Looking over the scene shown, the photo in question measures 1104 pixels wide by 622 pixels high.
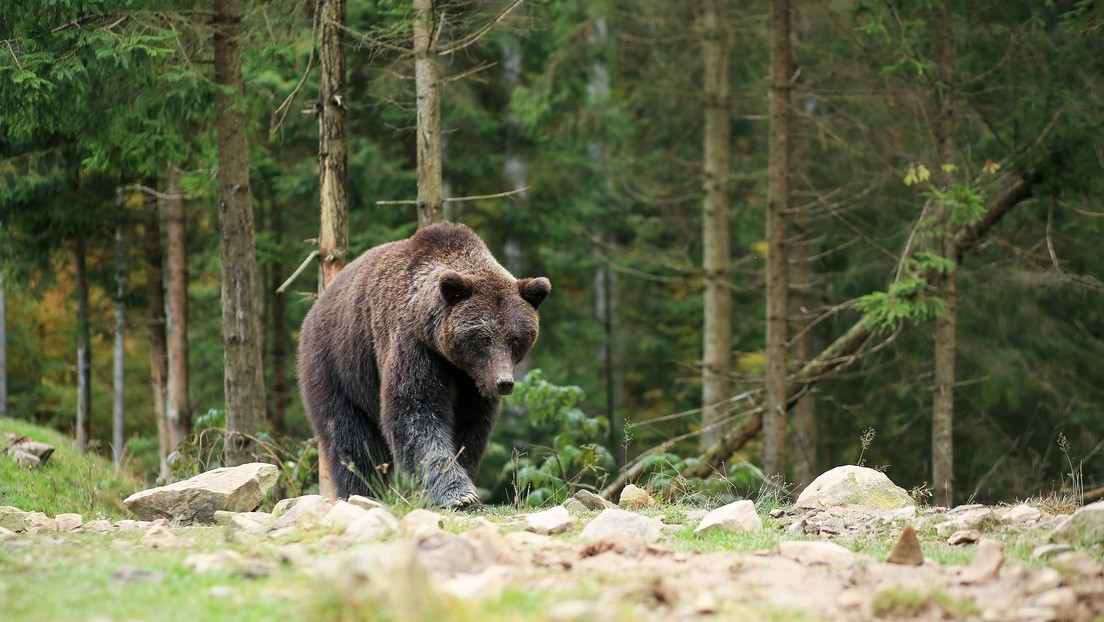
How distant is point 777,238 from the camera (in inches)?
607

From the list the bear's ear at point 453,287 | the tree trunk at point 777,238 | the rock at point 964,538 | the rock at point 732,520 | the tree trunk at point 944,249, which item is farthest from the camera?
the tree trunk at point 777,238

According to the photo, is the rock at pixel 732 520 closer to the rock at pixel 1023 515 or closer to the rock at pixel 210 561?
the rock at pixel 1023 515

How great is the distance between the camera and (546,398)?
40.4 feet

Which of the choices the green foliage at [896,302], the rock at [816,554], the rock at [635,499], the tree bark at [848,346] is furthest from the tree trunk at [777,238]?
the rock at [816,554]

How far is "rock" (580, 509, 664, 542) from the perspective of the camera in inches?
240

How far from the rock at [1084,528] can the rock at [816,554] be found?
1518 mm

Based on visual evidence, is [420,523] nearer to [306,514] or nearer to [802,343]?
[306,514]

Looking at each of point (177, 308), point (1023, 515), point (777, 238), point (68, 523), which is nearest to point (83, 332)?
point (177, 308)

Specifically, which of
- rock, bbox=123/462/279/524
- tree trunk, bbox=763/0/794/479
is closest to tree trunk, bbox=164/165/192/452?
tree trunk, bbox=763/0/794/479

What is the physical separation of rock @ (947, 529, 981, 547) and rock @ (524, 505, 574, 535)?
2.29 meters

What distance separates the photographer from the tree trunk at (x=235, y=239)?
1179 centimetres

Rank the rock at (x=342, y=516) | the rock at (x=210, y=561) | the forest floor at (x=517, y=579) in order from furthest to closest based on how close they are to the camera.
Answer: the rock at (x=342, y=516) → the rock at (x=210, y=561) → the forest floor at (x=517, y=579)

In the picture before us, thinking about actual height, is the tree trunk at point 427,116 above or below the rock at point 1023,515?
above

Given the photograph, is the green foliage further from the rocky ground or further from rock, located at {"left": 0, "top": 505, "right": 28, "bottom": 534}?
rock, located at {"left": 0, "top": 505, "right": 28, "bottom": 534}
